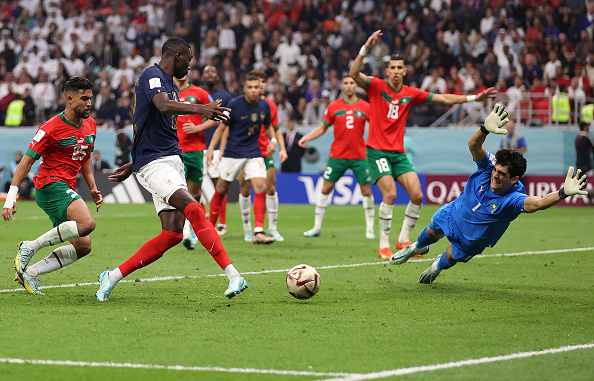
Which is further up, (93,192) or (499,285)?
(93,192)

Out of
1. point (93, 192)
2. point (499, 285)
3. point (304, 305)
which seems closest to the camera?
point (304, 305)

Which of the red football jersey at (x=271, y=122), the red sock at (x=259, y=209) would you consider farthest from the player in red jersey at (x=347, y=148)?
the red sock at (x=259, y=209)

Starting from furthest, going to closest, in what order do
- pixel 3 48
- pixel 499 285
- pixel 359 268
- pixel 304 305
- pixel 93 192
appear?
pixel 3 48 → pixel 359 268 → pixel 499 285 → pixel 93 192 → pixel 304 305

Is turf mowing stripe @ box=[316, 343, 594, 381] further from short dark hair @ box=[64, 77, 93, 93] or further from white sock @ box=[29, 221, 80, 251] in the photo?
short dark hair @ box=[64, 77, 93, 93]

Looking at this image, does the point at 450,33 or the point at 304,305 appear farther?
the point at 450,33

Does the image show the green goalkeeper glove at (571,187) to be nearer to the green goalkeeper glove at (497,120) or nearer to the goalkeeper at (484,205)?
the goalkeeper at (484,205)

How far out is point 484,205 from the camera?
718 centimetres

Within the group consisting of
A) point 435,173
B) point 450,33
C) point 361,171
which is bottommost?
point 435,173

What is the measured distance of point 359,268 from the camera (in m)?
9.14

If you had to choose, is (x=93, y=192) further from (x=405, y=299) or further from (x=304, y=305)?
(x=405, y=299)

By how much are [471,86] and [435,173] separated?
8.65ft

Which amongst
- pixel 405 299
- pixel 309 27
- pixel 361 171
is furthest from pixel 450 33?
pixel 405 299

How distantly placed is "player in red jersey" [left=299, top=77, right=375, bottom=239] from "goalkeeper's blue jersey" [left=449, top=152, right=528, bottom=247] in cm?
555

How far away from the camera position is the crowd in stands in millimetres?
22094
